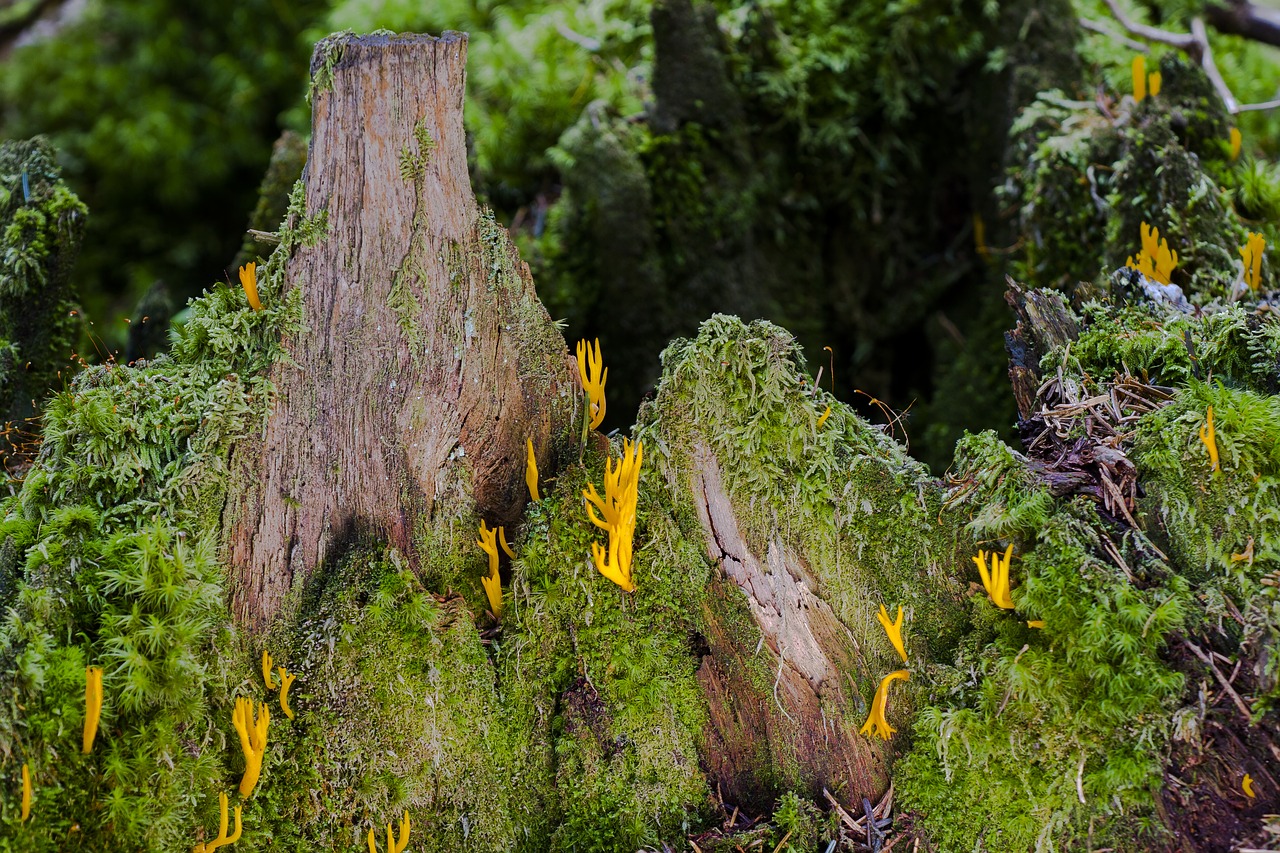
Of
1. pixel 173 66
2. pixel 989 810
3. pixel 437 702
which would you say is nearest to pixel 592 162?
pixel 437 702

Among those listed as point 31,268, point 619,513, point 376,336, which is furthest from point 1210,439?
point 31,268

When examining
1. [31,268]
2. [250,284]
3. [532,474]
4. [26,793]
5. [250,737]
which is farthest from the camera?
[31,268]

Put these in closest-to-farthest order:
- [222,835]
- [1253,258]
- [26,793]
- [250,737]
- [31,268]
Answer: [26,793]
[222,835]
[250,737]
[1253,258]
[31,268]

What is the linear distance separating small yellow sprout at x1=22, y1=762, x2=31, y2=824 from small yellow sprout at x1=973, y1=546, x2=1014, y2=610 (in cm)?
208

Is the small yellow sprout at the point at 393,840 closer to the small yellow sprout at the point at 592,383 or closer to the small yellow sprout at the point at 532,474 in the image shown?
the small yellow sprout at the point at 532,474

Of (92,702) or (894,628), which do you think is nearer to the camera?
(92,702)

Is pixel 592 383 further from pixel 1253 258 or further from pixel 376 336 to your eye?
pixel 1253 258

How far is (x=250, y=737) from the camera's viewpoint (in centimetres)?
221

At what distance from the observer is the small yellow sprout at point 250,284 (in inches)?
95.1

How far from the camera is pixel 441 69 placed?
245 cm

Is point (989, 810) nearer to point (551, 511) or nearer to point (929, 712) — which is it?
point (929, 712)

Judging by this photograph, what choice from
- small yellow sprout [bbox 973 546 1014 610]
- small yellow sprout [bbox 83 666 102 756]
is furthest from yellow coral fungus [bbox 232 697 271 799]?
small yellow sprout [bbox 973 546 1014 610]

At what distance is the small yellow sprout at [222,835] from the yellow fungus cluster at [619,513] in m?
A: 0.95

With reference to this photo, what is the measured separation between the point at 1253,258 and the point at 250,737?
309cm
